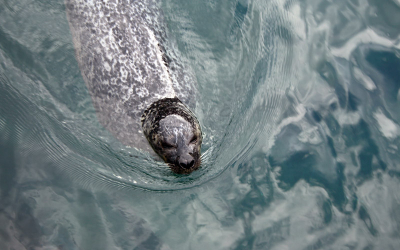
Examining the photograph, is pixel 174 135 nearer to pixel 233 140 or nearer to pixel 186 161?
pixel 186 161

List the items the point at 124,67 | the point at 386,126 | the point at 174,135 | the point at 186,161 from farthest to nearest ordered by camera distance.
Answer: the point at 386,126
the point at 124,67
the point at 174,135
the point at 186,161

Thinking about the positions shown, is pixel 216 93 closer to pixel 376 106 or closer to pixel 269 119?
pixel 269 119

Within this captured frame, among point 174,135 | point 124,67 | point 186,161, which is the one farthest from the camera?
point 124,67

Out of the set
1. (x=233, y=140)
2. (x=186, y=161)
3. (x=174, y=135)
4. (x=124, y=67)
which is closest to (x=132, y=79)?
A: (x=124, y=67)

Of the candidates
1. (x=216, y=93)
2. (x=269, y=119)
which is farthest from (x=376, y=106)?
(x=216, y=93)

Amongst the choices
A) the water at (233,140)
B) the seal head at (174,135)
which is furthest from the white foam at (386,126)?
the seal head at (174,135)

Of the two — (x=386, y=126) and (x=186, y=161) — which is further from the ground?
(x=386, y=126)
